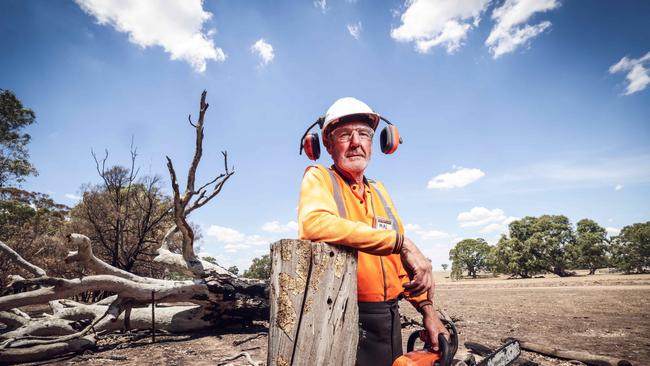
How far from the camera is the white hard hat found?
1.94 m

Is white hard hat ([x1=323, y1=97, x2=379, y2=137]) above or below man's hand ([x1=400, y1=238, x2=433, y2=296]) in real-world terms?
above

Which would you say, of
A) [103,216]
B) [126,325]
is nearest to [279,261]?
[126,325]

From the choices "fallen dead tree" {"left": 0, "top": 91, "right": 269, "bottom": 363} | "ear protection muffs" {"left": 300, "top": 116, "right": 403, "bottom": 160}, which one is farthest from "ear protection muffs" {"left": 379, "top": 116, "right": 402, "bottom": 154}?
"fallen dead tree" {"left": 0, "top": 91, "right": 269, "bottom": 363}

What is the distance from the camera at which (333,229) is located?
1301mm

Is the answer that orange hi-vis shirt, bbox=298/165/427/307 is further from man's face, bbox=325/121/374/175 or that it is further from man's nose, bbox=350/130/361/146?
man's nose, bbox=350/130/361/146

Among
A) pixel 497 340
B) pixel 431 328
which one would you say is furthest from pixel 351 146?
pixel 497 340

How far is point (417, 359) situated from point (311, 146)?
5.13 ft

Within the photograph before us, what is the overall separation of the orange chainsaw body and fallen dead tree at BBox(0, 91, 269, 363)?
24.4 ft

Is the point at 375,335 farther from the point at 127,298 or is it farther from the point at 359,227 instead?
the point at 127,298

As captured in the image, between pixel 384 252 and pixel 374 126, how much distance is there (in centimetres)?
112

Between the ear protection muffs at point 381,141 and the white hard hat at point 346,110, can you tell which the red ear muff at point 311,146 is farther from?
the white hard hat at point 346,110

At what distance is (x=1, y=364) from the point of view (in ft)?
18.3

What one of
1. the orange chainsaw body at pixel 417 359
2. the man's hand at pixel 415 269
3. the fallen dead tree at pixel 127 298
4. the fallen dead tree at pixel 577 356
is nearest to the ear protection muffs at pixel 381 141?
the man's hand at pixel 415 269

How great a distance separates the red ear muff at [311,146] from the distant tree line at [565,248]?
51435 mm
